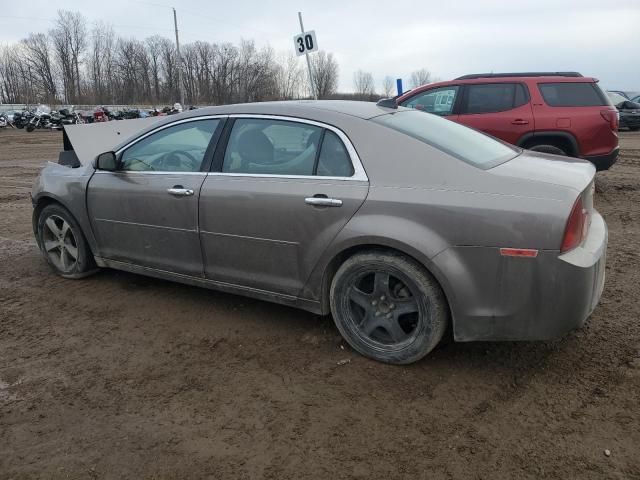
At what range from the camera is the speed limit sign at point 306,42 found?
1103 centimetres

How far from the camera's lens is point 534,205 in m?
2.71

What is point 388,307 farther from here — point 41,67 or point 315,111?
point 41,67

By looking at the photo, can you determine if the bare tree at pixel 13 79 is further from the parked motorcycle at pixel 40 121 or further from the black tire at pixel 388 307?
the black tire at pixel 388 307

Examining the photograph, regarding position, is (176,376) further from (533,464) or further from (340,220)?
(533,464)

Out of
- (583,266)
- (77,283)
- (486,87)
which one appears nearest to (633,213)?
(486,87)

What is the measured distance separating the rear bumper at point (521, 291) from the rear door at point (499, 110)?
521 cm

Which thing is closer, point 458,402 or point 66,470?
point 66,470

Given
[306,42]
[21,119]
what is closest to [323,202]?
[306,42]

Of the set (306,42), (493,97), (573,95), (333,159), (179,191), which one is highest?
(306,42)

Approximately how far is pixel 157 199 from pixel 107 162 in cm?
61

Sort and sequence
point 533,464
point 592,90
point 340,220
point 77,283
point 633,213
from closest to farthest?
point 533,464, point 340,220, point 77,283, point 633,213, point 592,90

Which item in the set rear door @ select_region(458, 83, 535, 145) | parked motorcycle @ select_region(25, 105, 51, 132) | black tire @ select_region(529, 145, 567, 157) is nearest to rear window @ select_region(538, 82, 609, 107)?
rear door @ select_region(458, 83, 535, 145)

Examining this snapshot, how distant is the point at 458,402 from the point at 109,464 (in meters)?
1.75

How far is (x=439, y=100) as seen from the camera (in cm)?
838
